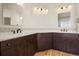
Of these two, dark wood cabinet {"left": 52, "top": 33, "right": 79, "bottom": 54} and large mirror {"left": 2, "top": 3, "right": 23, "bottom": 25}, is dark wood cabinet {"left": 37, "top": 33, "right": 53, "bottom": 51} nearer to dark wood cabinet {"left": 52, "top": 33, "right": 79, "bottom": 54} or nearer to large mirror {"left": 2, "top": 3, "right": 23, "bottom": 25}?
dark wood cabinet {"left": 52, "top": 33, "right": 79, "bottom": 54}

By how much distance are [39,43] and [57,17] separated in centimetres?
112

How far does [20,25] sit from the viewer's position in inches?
139

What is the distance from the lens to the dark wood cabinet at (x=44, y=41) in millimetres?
3475

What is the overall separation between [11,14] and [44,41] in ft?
3.85

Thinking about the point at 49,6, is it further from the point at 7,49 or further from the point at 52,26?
the point at 7,49

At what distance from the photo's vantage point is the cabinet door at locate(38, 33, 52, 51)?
3480 mm

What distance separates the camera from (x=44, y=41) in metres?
3.56

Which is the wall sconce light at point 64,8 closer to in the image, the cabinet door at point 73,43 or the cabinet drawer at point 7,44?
the cabinet door at point 73,43

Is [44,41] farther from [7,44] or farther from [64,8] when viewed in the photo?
[7,44]

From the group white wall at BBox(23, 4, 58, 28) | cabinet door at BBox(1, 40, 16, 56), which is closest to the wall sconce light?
white wall at BBox(23, 4, 58, 28)

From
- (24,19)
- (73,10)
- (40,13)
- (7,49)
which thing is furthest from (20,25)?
(7,49)

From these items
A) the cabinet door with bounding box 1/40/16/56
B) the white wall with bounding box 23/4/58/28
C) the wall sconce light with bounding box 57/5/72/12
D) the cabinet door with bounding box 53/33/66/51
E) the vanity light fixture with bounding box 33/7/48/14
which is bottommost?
the cabinet door with bounding box 53/33/66/51

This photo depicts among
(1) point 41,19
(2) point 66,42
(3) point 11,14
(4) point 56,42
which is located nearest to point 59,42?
(4) point 56,42

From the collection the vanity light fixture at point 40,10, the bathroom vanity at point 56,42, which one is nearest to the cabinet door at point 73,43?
the bathroom vanity at point 56,42
